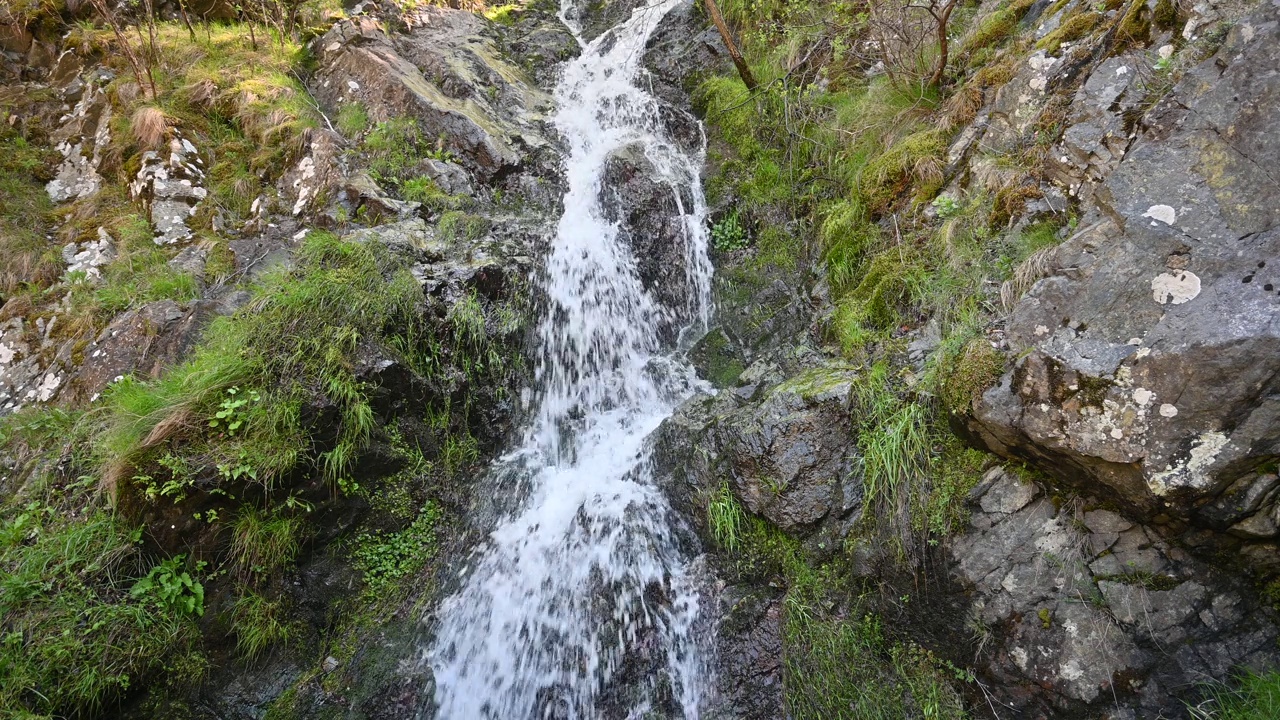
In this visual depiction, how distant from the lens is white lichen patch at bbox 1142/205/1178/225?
2615 mm

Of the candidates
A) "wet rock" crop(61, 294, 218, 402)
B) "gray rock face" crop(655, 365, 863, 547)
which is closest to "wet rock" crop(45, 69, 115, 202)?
"wet rock" crop(61, 294, 218, 402)

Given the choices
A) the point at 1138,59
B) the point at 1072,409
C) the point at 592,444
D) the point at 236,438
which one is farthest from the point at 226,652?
the point at 1138,59

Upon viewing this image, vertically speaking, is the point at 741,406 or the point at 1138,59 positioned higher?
the point at 1138,59

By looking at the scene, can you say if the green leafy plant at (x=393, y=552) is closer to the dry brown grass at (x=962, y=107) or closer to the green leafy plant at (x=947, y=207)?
the green leafy plant at (x=947, y=207)

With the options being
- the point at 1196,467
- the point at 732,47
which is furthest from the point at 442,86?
the point at 1196,467

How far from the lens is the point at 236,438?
3.66m

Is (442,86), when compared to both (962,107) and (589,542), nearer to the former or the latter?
(962,107)

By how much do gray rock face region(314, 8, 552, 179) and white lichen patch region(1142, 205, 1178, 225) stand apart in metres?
6.49

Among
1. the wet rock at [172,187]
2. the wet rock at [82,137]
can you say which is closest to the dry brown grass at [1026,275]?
the wet rock at [172,187]

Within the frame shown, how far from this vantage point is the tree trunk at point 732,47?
661 cm

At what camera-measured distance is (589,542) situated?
4340 millimetres

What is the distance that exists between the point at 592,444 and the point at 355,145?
4935mm

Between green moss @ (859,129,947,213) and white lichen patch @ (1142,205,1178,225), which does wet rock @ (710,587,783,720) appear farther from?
green moss @ (859,129,947,213)

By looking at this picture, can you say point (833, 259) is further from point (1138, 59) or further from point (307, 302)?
point (307, 302)
